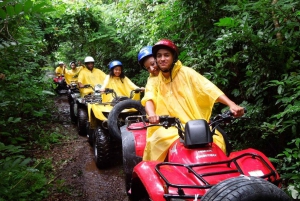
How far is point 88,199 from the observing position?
407 cm

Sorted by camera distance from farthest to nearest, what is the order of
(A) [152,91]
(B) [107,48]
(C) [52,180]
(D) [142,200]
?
1. (B) [107,48]
2. (C) [52,180]
3. (A) [152,91]
4. (D) [142,200]

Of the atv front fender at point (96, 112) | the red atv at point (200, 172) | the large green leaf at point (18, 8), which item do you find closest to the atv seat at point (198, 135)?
the red atv at point (200, 172)

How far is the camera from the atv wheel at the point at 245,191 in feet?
4.70

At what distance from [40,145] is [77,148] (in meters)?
0.85

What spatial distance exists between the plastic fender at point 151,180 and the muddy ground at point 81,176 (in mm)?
2059

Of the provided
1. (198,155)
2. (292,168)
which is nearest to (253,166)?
(198,155)

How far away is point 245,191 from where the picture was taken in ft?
4.72

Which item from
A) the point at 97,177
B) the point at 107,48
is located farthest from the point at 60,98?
the point at 97,177

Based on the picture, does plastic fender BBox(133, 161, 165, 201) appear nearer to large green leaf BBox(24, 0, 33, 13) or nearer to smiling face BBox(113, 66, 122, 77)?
large green leaf BBox(24, 0, 33, 13)

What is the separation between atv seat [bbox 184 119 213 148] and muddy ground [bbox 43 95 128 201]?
2.36m

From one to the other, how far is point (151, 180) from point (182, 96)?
50.0 inches

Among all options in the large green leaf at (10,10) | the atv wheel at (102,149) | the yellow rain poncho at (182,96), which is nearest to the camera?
the large green leaf at (10,10)

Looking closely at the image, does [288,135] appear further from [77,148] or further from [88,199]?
[77,148]

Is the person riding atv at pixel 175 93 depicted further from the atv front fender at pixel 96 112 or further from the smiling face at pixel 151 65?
the atv front fender at pixel 96 112
